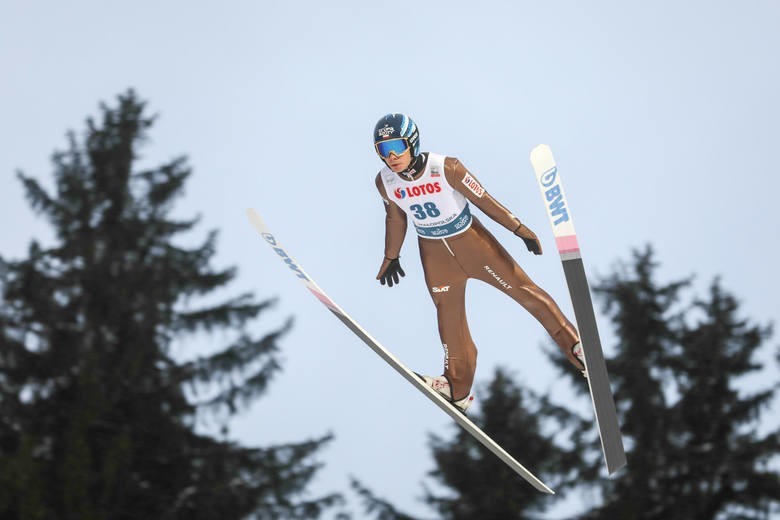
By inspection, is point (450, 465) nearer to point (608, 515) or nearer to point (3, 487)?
point (608, 515)

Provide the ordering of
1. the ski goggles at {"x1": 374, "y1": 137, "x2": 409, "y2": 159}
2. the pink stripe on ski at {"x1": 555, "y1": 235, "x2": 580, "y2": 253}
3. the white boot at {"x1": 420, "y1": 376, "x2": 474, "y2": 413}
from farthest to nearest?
the white boot at {"x1": 420, "y1": 376, "x2": 474, "y2": 413}, the ski goggles at {"x1": 374, "y1": 137, "x2": 409, "y2": 159}, the pink stripe on ski at {"x1": 555, "y1": 235, "x2": 580, "y2": 253}

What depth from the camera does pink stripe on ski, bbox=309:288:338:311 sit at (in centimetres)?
767

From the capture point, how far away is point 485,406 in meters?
18.9

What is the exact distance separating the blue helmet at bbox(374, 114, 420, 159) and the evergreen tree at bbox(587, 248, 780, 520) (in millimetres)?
12731

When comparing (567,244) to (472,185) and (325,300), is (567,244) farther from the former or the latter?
(325,300)

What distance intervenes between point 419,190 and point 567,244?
0.93m

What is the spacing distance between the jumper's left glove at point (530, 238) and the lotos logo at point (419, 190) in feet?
1.73

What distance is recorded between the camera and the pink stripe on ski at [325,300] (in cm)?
767

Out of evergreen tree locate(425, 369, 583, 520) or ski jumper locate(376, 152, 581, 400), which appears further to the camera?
evergreen tree locate(425, 369, 583, 520)

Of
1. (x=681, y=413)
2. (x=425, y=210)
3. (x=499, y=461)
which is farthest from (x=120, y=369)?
(x=425, y=210)

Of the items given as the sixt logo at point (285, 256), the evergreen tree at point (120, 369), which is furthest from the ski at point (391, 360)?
the evergreen tree at point (120, 369)

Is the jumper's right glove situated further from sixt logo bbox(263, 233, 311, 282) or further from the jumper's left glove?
the jumper's left glove

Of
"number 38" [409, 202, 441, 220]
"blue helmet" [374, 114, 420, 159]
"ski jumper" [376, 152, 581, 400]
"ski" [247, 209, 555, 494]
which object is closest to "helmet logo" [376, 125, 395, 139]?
"blue helmet" [374, 114, 420, 159]

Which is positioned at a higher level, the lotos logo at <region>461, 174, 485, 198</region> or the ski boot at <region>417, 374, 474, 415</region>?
the lotos logo at <region>461, 174, 485, 198</region>
